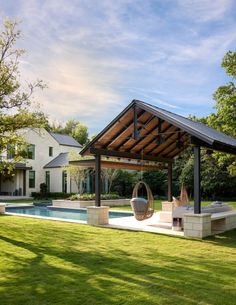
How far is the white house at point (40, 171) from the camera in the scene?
34938mm

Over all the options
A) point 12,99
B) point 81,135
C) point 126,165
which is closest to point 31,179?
point 126,165

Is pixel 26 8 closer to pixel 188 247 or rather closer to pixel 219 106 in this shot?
pixel 188 247

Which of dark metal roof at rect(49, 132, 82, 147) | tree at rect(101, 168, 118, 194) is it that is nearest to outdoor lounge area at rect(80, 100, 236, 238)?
tree at rect(101, 168, 118, 194)

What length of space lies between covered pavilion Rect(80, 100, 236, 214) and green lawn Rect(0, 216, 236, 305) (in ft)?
8.48

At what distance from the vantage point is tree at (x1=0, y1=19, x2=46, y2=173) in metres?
11.8

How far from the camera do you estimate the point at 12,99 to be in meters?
12.4

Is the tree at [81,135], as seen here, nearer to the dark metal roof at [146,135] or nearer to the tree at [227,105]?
the tree at [227,105]

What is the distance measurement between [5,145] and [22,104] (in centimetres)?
167

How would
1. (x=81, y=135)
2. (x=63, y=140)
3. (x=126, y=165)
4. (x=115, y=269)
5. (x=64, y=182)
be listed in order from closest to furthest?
(x=115, y=269)
(x=126, y=165)
(x=64, y=182)
(x=63, y=140)
(x=81, y=135)

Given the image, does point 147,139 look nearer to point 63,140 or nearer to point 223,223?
point 223,223

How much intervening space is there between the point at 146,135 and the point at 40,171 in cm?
2471

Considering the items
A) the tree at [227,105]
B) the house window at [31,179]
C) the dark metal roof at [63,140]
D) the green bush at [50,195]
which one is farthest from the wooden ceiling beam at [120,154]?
the dark metal roof at [63,140]

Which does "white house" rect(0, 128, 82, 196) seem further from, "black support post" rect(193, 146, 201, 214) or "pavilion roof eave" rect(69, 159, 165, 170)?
"black support post" rect(193, 146, 201, 214)

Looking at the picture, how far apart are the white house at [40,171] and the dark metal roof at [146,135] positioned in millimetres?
19958
